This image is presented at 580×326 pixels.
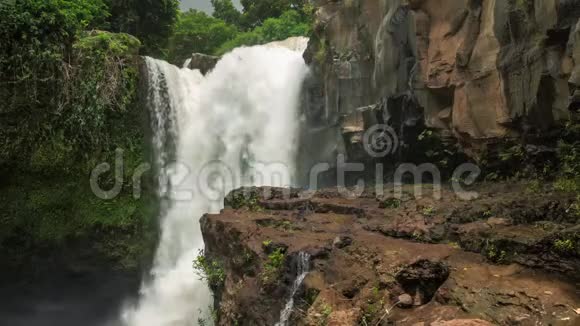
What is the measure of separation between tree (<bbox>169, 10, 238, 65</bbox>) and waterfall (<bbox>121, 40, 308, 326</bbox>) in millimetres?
8750

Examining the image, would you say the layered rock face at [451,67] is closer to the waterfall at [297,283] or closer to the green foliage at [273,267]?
the waterfall at [297,283]

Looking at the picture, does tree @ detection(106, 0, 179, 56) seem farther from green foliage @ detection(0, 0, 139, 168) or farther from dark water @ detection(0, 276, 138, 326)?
dark water @ detection(0, 276, 138, 326)

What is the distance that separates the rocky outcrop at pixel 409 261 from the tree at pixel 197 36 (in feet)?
60.9

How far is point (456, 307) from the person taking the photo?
187 inches

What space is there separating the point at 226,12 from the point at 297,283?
1099 inches

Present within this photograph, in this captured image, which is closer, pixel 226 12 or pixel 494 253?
pixel 494 253

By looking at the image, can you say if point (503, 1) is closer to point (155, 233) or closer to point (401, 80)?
point (401, 80)

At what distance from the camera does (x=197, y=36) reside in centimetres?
2586

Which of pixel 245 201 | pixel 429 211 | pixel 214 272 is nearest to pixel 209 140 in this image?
pixel 245 201

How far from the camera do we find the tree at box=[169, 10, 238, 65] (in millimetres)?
25516

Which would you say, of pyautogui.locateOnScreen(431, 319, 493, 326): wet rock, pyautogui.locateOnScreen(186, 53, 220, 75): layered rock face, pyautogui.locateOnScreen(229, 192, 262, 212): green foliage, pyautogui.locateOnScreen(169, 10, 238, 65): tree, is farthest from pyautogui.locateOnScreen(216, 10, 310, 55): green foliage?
pyautogui.locateOnScreen(431, 319, 493, 326): wet rock

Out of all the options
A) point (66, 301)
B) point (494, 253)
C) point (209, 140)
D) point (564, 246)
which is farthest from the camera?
point (209, 140)

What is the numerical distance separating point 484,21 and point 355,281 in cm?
612

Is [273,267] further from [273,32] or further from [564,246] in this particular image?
[273,32]
